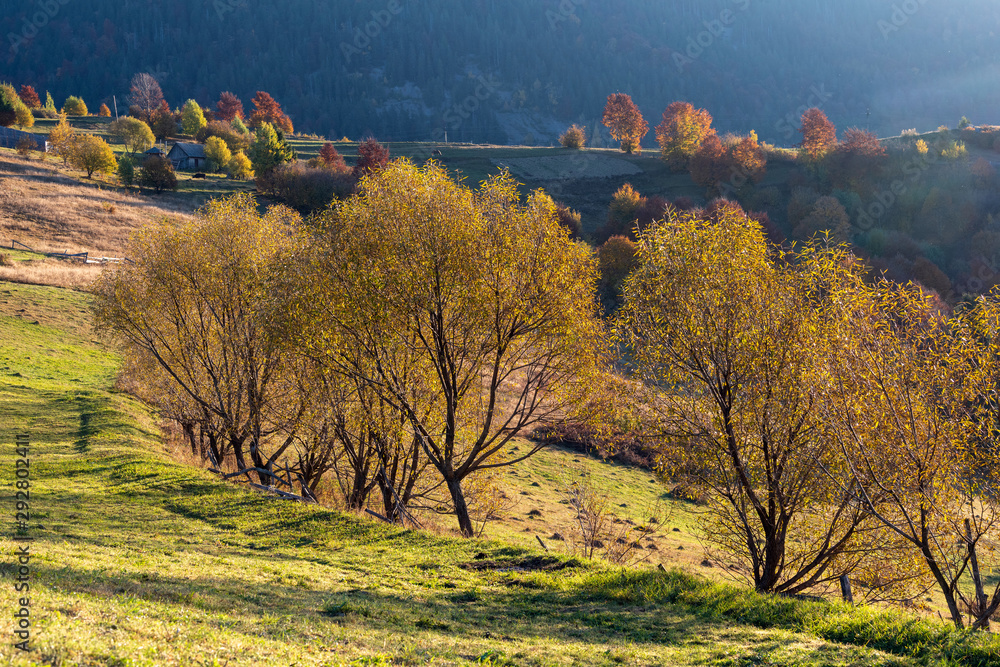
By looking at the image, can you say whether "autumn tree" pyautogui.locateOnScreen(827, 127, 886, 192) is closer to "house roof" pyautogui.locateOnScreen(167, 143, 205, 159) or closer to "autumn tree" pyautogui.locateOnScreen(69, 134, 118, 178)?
"house roof" pyautogui.locateOnScreen(167, 143, 205, 159)

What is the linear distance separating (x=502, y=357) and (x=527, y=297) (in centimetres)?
332

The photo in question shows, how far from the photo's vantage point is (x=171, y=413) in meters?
32.4

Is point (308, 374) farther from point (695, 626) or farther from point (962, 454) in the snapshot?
A: point (962, 454)

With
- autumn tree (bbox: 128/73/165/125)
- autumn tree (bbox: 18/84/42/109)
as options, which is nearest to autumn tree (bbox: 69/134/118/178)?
autumn tree (bbox: 128/73/165/125)

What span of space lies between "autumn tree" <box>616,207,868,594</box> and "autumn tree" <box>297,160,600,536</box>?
128 inches

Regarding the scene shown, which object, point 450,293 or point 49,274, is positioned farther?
point 49,274

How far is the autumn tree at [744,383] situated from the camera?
17812mm

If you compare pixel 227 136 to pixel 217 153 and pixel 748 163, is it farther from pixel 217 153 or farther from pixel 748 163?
pixel 748 163

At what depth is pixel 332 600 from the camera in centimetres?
1336

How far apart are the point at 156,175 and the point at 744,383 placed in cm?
11101

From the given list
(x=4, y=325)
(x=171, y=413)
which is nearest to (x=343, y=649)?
(x=171, y=413)

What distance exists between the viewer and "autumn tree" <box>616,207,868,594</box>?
17812 mm

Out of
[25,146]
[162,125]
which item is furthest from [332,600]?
[162,125]

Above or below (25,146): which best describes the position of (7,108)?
above
